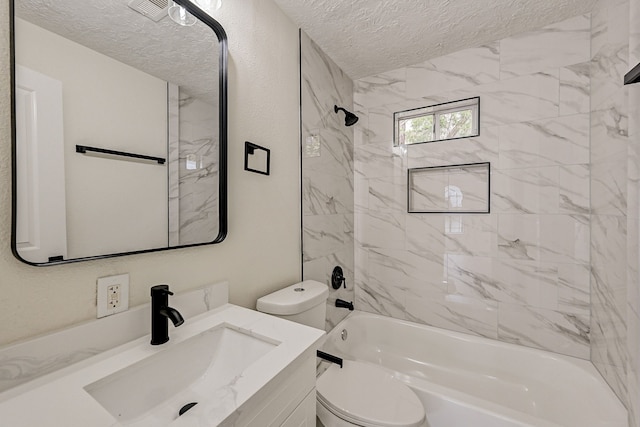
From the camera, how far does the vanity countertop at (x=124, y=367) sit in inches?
21.3

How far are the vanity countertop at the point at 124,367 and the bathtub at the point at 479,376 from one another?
989mm

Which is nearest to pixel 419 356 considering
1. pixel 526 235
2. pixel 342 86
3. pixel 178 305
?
pixel 526 235

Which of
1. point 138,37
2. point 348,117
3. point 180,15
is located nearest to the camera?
point 138,37

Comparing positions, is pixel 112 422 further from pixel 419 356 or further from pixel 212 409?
pixel 419 356

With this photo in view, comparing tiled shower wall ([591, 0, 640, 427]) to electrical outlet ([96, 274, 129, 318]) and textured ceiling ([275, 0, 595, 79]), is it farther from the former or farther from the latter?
electrical outlet ([96, 274, 129, 318])

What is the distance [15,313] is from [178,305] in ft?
1.34

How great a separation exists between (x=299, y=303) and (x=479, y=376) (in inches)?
57.3

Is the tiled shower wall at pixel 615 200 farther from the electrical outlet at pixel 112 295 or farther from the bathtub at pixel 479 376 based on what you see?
the electrical outlet at pixel 112 295

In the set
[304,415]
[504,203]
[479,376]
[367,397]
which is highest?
[504,203]

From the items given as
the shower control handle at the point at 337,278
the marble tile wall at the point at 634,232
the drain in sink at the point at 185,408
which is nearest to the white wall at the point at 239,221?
the drain in sink at the point at 185,408

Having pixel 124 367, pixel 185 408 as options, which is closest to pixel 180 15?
pixel 124 367

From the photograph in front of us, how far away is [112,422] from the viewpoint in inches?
20.6

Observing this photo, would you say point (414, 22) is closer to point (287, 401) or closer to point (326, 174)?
point (326, 174)

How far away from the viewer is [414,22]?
5.41 ft
